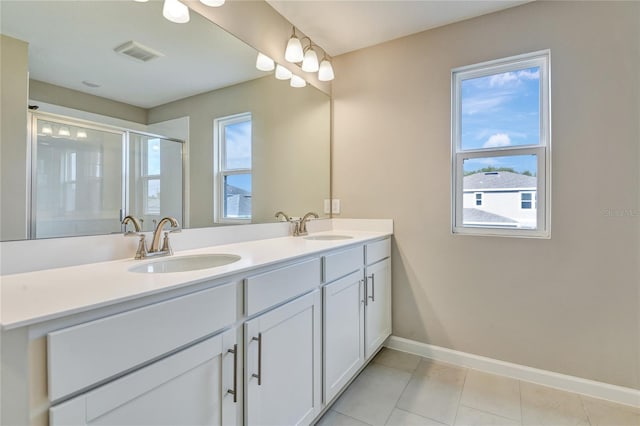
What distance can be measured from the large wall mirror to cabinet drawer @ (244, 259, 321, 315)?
60cm

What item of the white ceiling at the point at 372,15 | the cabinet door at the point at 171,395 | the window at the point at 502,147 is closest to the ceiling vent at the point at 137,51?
the white ceiling at the point at 372,15

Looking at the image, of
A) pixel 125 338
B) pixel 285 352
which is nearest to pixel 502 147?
pixel 285 352

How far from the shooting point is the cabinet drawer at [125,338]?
0.65 metres

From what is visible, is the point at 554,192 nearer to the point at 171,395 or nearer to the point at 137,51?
the point at 171,395

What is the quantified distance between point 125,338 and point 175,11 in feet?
4.72

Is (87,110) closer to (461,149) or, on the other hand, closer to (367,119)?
(367,119)

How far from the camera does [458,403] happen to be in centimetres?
170

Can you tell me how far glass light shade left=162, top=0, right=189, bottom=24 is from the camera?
1.40 metres

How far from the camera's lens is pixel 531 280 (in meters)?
1.92

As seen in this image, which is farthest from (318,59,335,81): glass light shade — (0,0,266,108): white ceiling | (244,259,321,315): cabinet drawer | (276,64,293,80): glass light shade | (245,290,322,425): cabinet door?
(245,290,322,425): cabinet door

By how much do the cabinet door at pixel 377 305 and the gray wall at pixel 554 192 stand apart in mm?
130

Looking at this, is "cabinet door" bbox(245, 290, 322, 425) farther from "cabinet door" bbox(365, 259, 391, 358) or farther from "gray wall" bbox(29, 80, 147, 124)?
"gray wall" bbox(29, 80, 147, 124)

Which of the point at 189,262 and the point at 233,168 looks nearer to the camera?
the point at 189,262

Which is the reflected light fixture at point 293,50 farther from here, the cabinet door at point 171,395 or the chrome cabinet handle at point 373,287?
the cabinet door at point 171,395
